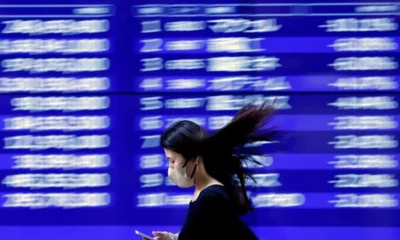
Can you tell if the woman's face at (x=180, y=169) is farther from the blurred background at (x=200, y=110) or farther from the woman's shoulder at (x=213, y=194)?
the blurred background at (x=200, y=110)

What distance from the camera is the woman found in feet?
9.34

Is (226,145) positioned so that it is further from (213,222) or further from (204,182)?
(213,222)

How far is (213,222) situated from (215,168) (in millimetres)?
273

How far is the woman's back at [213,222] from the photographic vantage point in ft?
9.29

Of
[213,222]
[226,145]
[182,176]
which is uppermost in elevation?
[226,145]

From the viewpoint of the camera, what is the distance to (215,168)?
9.98 feet

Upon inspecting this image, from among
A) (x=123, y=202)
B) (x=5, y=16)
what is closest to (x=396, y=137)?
(x=123, y=202)

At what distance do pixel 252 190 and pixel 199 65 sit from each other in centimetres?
66

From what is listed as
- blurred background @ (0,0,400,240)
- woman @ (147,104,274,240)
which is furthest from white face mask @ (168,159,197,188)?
blurred background @ (0,0,400,240)

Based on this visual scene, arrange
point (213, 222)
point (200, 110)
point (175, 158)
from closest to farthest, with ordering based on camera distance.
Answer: point (213, 222)
point (175, 158)
point (200, 110)

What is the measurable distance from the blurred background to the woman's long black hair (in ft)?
2.96

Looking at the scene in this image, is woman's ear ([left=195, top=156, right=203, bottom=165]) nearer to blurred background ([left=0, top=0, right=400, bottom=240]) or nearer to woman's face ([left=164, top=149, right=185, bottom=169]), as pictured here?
woman's face ([left=164, top=149, right=185, bottom=169])

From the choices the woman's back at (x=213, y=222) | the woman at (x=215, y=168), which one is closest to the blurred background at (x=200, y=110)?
the woman at (x=215, y=168)

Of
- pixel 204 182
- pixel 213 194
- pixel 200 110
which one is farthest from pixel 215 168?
pixel 200 110
